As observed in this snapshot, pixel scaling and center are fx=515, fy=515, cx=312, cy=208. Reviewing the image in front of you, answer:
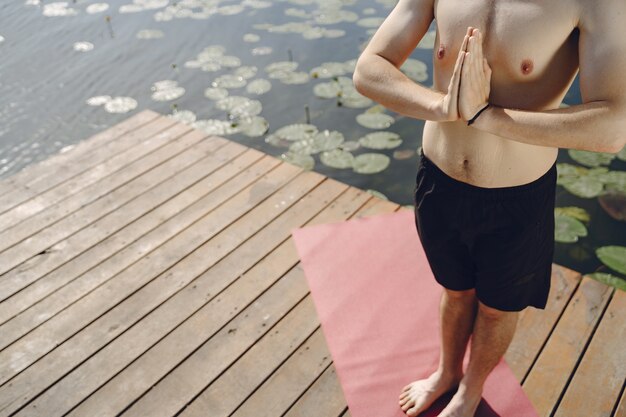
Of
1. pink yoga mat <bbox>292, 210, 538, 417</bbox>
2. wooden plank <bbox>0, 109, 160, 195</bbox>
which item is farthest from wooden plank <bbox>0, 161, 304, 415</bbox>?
A: wooden plank <bbox>0, 109, 160, 195</bbox>

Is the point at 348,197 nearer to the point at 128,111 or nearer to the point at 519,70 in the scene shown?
the point at 519,70

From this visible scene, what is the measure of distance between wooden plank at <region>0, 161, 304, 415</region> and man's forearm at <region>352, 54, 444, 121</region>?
4.07 ft

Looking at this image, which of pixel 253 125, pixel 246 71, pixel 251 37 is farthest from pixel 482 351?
pixel 251 37

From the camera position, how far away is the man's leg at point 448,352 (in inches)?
55.6

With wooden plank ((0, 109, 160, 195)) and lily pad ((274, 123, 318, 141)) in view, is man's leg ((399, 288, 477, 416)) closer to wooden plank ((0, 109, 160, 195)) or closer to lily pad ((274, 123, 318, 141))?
lily pad ((274, 123, 318, 141))

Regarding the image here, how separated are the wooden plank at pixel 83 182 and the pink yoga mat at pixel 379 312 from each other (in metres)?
1.10

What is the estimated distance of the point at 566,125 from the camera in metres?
0.96

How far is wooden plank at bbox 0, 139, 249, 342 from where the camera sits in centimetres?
196

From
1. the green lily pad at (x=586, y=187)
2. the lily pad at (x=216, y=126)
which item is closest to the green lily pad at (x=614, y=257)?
the green lily pad at (x=586, y=187)

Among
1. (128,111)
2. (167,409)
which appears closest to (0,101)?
(128,111)

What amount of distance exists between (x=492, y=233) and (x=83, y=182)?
2.15 m

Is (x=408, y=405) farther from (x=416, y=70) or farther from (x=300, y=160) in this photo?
(x=416, y=70)

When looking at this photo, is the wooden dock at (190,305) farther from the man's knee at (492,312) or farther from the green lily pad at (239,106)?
the green lily pad at (239,106)

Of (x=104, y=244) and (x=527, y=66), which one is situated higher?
(x=527, y=66)
